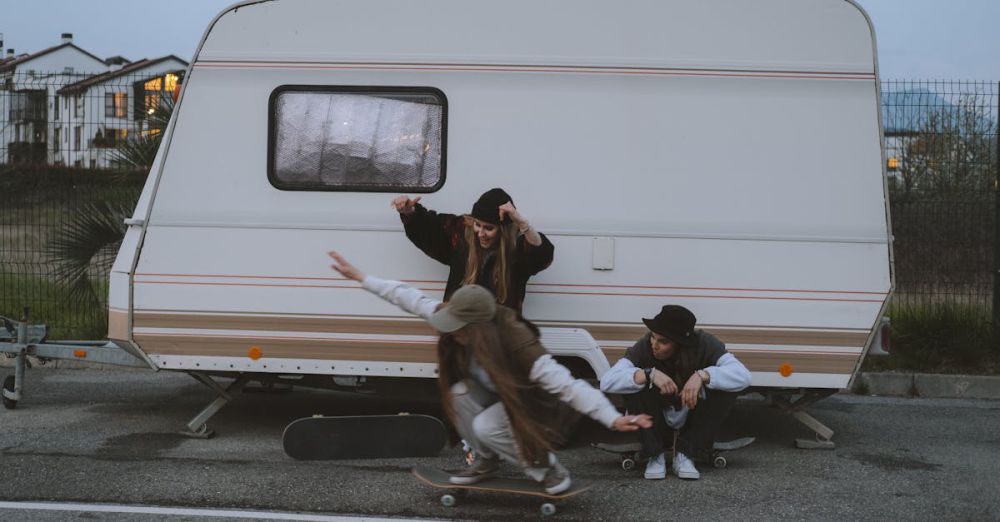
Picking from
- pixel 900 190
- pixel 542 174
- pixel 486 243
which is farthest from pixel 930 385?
pixel 486 243

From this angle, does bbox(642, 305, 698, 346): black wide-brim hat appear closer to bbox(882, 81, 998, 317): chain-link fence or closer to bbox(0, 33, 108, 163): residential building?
bbox(882, 81, 998, 317): chain-link fence

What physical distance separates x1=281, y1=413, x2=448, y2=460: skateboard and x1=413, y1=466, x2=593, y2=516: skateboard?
→ 0.86m

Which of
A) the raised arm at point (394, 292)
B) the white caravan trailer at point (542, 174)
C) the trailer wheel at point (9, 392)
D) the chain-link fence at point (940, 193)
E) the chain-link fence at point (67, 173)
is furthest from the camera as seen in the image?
the chain-link fence at point (940, 193)

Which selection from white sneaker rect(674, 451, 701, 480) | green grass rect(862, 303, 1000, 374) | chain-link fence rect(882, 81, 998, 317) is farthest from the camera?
chain-link fence rect(882, 81, 998, 317)

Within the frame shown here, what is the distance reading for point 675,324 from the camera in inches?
239

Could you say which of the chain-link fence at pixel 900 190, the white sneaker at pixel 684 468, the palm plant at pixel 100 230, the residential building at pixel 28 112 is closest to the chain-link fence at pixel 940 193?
the chain-link fence at pixel 900 190

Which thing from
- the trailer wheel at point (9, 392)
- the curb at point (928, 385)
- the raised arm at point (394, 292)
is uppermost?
the raised arm at point (394, 292)

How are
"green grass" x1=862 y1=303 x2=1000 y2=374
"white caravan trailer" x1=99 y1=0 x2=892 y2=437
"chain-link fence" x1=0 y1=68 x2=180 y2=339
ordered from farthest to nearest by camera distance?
"chain-link fence" x1=0 y1=68 x2=180 y2=339
"green grass" x1=862 y1=303 x2=1000 y2=374
"white caravan trailer" x1=99 y1=0 x2=892 y2=437

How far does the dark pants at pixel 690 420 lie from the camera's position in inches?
245

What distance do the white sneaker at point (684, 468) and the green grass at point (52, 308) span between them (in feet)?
19.1

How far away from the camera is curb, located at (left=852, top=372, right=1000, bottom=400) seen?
29.8 feet

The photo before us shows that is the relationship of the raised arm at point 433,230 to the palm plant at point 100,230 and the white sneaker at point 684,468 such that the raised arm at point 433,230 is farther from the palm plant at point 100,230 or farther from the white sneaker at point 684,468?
the palm plant at point 100,230

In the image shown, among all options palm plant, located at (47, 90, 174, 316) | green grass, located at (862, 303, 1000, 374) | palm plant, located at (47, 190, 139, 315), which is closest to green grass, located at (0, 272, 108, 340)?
palm plant, located at (47, 90, 174, 316)

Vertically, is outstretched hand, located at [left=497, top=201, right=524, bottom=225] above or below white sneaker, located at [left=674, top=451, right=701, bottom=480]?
above
